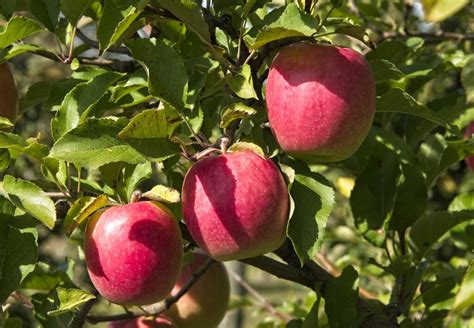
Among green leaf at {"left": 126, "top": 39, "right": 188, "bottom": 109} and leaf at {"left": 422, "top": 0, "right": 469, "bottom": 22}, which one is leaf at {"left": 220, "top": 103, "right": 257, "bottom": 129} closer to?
green leaf at {"left": 126, "top": 39, "right": 188, "bottom": 109}

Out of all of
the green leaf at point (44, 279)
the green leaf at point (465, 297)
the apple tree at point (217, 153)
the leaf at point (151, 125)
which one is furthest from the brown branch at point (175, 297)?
the green leaf at point (465, 297)

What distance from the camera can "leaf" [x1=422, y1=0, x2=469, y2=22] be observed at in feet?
1.26

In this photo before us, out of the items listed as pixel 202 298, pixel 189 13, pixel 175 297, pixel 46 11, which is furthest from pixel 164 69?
pixel 202 298

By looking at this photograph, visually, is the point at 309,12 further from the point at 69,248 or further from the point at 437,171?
the point at 69,248

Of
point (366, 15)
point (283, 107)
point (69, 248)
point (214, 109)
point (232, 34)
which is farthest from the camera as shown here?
point (69, 248)

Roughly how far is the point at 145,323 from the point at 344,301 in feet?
1.20

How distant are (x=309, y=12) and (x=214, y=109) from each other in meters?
0.33

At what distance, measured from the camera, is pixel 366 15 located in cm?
197

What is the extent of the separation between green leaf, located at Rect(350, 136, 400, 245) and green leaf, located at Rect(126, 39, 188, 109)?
0.44 metres

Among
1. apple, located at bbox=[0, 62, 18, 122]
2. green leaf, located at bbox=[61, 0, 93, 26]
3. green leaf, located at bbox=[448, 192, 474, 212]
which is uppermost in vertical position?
green leaf, located at bbox=[61, 0, 93, 26]

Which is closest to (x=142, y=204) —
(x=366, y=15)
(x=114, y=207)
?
(x=114, y=207)

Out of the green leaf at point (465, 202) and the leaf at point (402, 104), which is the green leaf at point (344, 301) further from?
the green leaf at point (465, 202)

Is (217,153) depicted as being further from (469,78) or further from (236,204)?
(469,78)

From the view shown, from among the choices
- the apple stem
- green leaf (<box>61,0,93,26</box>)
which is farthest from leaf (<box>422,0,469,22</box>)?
green leaf (<box>61,0,93,26</box>)
